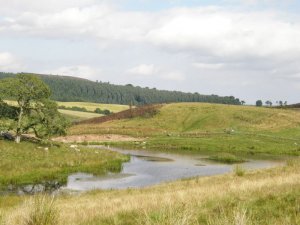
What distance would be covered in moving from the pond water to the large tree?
8.33 meters

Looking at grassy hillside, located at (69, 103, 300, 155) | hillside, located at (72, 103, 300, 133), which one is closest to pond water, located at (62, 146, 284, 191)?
grassy hillside, located at (69, 103, 300, 155)

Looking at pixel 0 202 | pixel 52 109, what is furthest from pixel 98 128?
pixel 0 202

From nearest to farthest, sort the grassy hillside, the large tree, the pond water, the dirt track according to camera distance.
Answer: the pond water → the large tree → the grassy hillside → the dirt track

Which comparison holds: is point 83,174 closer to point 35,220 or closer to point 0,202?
point 0,202

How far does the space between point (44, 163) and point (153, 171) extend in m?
11.2

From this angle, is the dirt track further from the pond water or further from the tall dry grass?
the tall dry grass

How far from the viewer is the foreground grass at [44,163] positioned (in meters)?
37.7

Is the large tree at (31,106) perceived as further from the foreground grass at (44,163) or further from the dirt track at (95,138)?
the dirt track at (95,138)

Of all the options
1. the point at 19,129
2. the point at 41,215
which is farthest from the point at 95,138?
the point at 41,215

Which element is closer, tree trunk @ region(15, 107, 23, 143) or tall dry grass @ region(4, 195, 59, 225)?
tall dry grass @ region(4, 195, 59, 225)

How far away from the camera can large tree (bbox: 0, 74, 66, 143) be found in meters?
46.8

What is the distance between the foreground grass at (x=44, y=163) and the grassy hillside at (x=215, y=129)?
27.8m

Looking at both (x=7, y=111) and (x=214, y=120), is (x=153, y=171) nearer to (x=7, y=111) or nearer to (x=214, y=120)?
(x=7, y=111)

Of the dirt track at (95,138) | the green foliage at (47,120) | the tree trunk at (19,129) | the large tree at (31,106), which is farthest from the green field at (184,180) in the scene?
the dirt track at (95,138)
